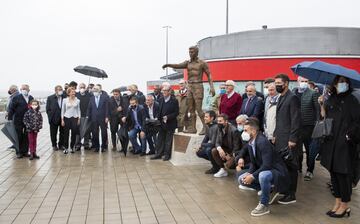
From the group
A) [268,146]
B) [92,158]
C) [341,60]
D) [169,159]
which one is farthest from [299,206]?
[341,60]

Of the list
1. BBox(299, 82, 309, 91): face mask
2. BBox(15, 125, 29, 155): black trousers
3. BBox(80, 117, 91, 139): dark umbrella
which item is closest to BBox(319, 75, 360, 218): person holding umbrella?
BBox(299, 82, 309, 91): face mask

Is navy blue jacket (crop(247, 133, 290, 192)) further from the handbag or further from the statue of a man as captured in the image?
the statue of a man

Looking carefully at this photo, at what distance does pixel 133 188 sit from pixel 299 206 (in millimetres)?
2608

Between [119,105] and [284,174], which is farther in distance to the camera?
[119,105]

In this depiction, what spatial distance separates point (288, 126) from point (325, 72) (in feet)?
2.93

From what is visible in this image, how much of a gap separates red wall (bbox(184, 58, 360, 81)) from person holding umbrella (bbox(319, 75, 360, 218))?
13.3 m

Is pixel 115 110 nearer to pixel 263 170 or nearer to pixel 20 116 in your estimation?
pixel 20 116

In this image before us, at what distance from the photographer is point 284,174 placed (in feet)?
16.8

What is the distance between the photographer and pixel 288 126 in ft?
17.8

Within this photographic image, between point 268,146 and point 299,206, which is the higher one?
point 268,146

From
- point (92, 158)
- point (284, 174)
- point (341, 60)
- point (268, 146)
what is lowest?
point (92, 158)

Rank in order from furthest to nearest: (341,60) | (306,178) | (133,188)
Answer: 1. (341,60)
2. (306,178)
3. (133,188)

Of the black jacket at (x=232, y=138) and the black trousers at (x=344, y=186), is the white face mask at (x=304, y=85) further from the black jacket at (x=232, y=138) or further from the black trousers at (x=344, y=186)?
the black trousers at (x=344, y=186)

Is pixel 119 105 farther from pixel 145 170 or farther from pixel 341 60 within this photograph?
pixel 341 60
